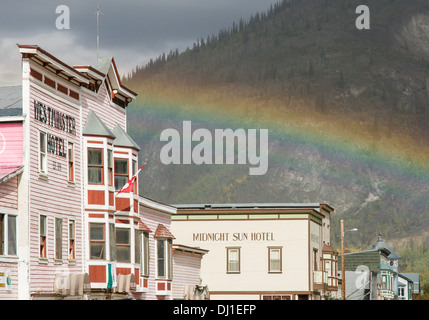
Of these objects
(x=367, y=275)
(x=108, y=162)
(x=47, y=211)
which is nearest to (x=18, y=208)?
(x=47, y=211)

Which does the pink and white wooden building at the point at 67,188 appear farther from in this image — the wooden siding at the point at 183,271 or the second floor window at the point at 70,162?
the wooden siding at the point at 183,271

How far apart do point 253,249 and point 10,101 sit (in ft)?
130

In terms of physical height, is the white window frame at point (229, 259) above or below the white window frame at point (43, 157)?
below

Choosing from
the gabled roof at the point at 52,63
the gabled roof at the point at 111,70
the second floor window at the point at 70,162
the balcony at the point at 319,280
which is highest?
the gabled roof at the point at 111,70

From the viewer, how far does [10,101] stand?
38.9 m

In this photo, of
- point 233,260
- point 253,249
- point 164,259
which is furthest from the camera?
point 233,260

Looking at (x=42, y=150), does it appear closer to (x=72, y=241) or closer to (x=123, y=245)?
(x=72, y=241)

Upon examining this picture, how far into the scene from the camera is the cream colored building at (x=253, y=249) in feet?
244

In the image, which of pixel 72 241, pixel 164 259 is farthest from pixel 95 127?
pixel 164 259

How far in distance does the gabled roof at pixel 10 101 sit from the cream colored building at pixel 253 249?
35448 millimetres

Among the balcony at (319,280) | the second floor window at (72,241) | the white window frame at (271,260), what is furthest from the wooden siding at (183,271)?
the second floor window at (72,241)

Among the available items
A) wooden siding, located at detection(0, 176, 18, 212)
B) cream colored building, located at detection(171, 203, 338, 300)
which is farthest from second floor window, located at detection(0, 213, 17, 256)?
cream colored building, located at detection(171, 203, 338, 300)

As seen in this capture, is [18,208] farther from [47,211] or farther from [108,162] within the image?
[108,162]

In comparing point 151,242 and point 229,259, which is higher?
point 151,242
